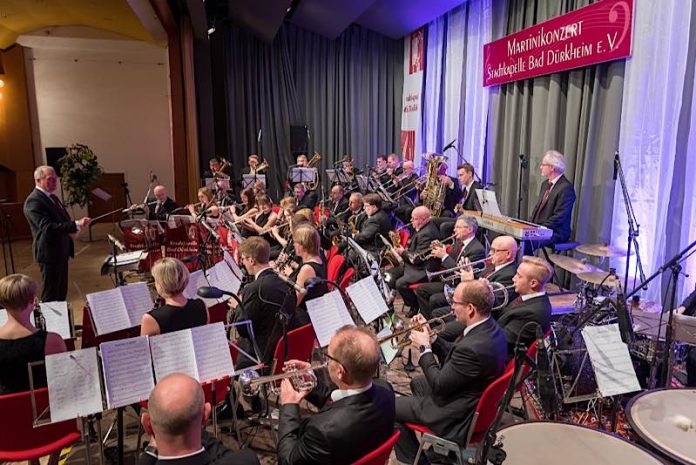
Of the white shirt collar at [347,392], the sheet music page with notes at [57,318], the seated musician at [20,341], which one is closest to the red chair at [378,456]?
the white shirt collar at [347,392]

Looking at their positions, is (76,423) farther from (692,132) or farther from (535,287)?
(692,132)

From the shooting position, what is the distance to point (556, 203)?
5652 millimetres

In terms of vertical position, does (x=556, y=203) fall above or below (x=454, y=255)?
above

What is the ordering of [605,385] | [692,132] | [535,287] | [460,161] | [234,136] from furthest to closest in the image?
[234,136] < [460,161] < [692,132] < [535,287] < [605,385]

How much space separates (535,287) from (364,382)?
1761 millimetres

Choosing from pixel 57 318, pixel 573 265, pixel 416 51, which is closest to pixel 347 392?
pixel 57 318

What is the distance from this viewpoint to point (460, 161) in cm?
982

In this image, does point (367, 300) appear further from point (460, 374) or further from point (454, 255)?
point (454, 255)

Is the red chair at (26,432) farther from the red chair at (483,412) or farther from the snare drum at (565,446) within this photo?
the snare drum at (565,446)

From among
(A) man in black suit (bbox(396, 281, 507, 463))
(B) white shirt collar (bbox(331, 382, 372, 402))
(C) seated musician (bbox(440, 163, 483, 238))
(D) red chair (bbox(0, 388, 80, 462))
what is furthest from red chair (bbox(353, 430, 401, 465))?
(C) seated musician (bbox(440, 163, 483, 238))

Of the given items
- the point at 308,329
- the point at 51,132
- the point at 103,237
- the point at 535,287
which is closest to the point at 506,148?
the point at 535,287

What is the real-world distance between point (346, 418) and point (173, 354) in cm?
103

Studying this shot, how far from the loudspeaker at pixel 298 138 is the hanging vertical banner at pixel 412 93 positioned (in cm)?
251

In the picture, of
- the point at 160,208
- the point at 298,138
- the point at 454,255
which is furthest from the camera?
the point at 298,138
